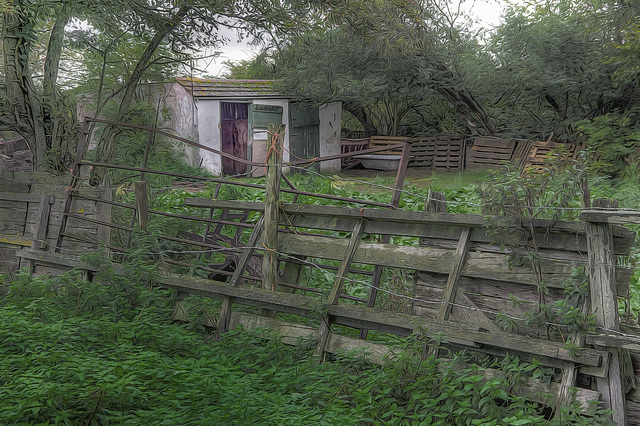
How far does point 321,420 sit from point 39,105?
911 cm

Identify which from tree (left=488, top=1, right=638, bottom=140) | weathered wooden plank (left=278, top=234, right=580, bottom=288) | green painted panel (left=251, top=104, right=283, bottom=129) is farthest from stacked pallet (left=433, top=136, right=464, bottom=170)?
weathered wooden plank (left=278, top=234, right=580, bottom=288)

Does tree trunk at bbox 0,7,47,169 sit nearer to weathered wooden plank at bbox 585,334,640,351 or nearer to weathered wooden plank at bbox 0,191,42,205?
weathered wooden plank at bbox 0,191,42,205

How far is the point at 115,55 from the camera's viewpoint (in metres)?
14.2

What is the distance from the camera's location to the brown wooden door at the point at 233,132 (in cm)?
1967

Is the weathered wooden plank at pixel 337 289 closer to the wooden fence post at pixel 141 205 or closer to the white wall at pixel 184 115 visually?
the wooden fence post at pixel 141 205

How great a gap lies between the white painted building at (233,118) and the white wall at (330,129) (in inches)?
19.5

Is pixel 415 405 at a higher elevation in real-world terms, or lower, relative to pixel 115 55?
lower

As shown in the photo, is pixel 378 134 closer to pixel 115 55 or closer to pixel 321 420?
pixel 115 55

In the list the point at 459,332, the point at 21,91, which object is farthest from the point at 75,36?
the point at 459,332

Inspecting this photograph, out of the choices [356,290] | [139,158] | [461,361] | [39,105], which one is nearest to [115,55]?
[139,158]

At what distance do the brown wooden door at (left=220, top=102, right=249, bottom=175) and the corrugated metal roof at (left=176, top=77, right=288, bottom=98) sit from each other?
0.40 m

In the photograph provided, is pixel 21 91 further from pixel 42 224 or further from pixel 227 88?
pixel 227 88

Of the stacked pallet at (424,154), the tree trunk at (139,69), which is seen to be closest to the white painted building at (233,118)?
the stacked pallet at (424,154)

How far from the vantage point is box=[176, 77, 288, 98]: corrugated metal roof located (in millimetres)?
19156
